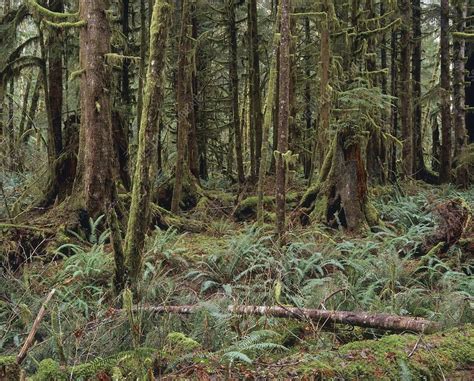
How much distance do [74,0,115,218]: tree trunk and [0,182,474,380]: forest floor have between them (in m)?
0.81

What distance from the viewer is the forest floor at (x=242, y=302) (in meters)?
3.12

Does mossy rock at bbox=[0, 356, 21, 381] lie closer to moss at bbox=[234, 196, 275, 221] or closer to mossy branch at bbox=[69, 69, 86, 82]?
mossy branch at bbox=[69, 69, 86, 82]

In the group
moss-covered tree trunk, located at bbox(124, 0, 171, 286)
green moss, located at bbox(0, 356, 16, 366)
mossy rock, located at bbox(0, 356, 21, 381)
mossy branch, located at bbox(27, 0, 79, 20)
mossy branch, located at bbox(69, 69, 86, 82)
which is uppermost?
mossy branch, located at bbox(27, 0, 79, 20)

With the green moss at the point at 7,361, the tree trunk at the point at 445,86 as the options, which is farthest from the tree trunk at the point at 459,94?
the green moss at the point at 7,361

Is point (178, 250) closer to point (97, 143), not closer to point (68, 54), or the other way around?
→ point (97, 143)

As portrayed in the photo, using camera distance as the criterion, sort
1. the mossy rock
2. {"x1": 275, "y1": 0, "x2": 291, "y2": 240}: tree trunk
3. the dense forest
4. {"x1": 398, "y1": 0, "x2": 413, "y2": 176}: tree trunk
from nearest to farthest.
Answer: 1. the mossy rock
2. the dense forest
3. {"x1": 275, "y1": 0, "x2": 291, "y2": 240}: tree trunk
4. {"x1": 398, "y1": 0, "x2": 413, "y2": 176}: tree trunk

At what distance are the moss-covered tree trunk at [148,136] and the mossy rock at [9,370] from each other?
2.50m

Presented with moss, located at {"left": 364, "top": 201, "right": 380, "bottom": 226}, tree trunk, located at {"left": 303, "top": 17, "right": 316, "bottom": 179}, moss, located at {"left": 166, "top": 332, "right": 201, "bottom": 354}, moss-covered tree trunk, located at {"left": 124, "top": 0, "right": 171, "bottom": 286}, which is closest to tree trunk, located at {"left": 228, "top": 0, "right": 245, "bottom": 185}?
tree trunk, located at {"left": 303, "top": 17, "right": 316, "bottom": 179}

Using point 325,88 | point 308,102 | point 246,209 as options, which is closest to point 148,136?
point 325,88

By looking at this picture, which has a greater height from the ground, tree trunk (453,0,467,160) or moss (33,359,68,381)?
tree trunk (453,0,467,160)

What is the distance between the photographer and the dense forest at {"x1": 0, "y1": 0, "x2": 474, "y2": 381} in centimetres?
340

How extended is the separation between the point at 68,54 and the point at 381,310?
11.1 metres

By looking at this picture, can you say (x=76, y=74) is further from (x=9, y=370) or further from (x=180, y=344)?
(x=9, y=370)

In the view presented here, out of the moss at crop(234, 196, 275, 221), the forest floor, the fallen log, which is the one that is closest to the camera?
the forest floor
